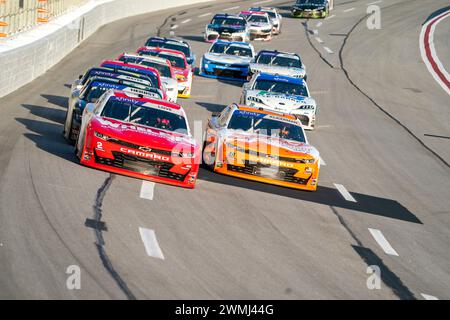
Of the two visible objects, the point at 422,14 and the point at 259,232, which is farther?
the point at 422,14

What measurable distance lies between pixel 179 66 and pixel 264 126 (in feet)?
38.6

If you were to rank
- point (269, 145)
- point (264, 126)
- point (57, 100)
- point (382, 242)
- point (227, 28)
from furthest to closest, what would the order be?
point (227, 28) → point (57, 100) → point (264, 126) → point (269, 145) → point (382, 242)

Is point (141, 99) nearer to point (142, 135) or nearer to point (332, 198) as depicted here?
point (142, 135)

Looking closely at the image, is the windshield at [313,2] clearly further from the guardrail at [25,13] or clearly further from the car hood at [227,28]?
the guardrail at [25,13]

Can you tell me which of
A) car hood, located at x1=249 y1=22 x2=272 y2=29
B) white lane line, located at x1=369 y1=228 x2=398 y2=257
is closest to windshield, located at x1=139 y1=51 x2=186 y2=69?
white lane line, located at x1=369 y1=228 x2=398 y2=257

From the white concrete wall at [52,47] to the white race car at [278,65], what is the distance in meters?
6.72

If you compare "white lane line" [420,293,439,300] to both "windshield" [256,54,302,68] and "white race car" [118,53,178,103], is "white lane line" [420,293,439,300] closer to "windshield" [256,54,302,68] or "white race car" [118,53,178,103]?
"white race car" [118,53,178,103]

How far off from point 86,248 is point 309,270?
8.78 ft

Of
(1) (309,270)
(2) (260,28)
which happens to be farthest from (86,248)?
(2) (260,28)

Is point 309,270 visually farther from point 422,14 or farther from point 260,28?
point 422,14

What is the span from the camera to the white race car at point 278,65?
31297 mm

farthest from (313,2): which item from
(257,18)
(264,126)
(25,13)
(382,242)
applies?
(382,242)

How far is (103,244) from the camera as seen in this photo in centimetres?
1112
